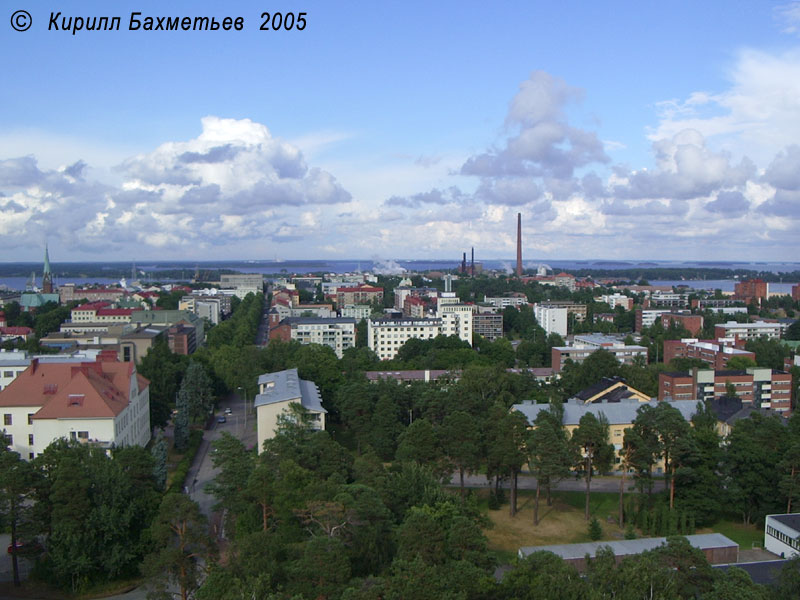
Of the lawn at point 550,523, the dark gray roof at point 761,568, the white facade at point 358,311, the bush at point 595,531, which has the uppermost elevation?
the white facade at point 358,311

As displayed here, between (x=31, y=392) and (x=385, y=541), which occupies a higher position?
(x=31, y=392)

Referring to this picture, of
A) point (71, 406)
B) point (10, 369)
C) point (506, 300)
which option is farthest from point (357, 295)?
point (71, 406)

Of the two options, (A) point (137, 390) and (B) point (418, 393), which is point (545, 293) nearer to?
(B) point (418, 393)

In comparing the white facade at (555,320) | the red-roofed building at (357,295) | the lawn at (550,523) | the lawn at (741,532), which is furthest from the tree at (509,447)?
the red-roofed building at (357,295)

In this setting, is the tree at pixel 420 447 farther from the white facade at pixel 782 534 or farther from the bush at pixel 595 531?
the white facade at pixel 782 534

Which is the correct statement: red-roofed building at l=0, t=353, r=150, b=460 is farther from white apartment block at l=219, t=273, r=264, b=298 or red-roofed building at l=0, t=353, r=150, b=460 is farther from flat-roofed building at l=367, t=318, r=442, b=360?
white apartment block at l=219, t=273, r=264, b=298

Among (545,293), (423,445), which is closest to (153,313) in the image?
(423,445)
